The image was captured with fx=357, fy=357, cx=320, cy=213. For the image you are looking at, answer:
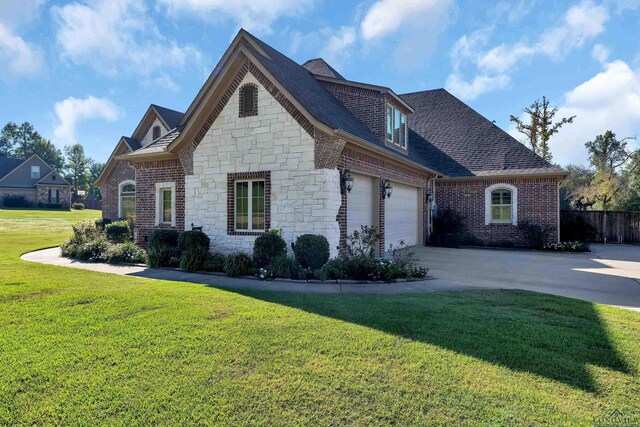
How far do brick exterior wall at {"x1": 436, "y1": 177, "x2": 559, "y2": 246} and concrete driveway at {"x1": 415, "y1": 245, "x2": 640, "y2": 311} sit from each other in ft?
10.2

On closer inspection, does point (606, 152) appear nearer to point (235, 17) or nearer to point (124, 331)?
point (235, 17)

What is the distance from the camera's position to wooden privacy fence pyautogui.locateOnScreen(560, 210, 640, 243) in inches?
737

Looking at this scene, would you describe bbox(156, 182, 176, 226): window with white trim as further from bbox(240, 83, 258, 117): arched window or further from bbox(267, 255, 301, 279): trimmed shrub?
bbox(267, 255, 301, 279): trimmed shrub

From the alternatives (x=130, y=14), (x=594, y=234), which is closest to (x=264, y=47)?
(x=130, y=14)

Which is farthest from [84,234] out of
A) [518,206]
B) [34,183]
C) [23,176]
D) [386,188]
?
[23,176]

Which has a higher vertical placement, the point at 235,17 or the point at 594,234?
the point at 235,17

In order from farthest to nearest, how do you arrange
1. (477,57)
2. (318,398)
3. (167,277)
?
(477,57) → (167,277) → (318,398)

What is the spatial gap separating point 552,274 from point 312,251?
6.34 meters

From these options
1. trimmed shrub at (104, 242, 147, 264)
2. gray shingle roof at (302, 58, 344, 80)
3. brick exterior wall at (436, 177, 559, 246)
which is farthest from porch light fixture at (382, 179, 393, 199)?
trimmed shrub at (104, 242, 147, 264)

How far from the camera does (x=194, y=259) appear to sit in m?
9.71

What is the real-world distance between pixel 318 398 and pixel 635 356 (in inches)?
141

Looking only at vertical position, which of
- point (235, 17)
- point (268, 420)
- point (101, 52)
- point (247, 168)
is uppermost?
point (235, 17)

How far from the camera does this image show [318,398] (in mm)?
3031

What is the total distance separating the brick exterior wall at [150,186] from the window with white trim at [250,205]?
8.62 ft
